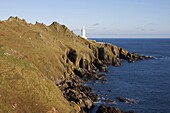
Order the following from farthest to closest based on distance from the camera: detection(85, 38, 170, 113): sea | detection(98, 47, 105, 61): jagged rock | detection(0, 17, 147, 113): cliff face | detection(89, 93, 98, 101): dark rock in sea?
detection(98, 47, 105, 61): jagged rock < detection(89, 93, 98, 101): dark rock in sea < detection(85, 38, 170, 113): sea < detection(0, 17, 147, 113): cliff face

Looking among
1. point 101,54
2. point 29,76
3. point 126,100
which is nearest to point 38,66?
point 29,76

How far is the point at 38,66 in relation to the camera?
108 meters

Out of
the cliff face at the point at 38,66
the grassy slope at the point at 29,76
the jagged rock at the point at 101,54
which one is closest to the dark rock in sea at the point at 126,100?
the cliff face at the point at 38,66

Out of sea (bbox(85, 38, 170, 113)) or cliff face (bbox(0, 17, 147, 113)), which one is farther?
sea (bbox(85, 38, 170, 113))

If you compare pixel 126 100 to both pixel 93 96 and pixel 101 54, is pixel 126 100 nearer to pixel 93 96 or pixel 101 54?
pixel 93 96

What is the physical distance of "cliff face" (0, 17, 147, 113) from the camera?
6956cm

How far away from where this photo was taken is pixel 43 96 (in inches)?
2913

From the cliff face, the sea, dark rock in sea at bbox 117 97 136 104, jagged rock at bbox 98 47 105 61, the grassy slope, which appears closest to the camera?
the grassy slope

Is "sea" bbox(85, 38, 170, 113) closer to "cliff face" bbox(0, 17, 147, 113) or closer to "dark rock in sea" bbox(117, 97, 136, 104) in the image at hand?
"dark rock in sea" bbox(117, 97, 136, 104)

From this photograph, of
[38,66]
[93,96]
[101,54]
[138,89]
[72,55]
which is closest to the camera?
[93,96]

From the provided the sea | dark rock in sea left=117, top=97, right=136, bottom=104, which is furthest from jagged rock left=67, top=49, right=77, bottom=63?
dark rock in sea left=117, top=97, right=136, bottom=104

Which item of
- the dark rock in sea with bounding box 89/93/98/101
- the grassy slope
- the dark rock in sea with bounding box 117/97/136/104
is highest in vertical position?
the grassy slope

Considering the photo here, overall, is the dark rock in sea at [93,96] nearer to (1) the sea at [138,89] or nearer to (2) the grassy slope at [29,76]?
(1) the sea at [138,89]

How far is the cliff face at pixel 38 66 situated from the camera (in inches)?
Answer: 2739
